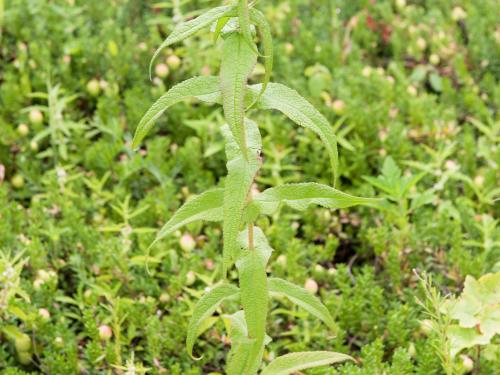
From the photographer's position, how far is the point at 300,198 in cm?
233

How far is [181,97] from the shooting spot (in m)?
2.15

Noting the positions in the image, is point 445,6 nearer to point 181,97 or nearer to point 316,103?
point 316,103

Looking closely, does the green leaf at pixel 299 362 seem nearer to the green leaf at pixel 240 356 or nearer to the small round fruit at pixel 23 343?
the green leaf at pixel 240 356

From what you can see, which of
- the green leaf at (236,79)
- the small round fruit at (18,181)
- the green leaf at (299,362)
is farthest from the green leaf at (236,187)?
the small round fruit at (18,181)

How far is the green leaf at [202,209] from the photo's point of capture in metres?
2.30

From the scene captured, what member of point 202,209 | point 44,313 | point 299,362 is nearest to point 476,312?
point 299,362

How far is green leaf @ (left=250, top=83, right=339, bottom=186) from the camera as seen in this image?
2.16 metres

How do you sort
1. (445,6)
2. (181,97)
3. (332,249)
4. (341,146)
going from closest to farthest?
(181,97) → (332,249) → (341,146) → (445,6)

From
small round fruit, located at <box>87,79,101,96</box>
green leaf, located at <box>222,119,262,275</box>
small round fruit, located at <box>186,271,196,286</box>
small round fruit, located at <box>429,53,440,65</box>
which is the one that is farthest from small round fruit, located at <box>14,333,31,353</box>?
small round fruit, located at <box>429,53,440,65</box>

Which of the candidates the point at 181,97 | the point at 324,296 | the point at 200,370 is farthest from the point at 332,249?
the point at 181,97

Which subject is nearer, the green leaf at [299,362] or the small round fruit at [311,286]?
the green leaf at [299,362]

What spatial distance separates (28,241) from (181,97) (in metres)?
1.58

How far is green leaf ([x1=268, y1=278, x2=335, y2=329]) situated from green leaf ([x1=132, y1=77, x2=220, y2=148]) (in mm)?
581

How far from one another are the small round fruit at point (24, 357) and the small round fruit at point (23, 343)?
13 millimetres
